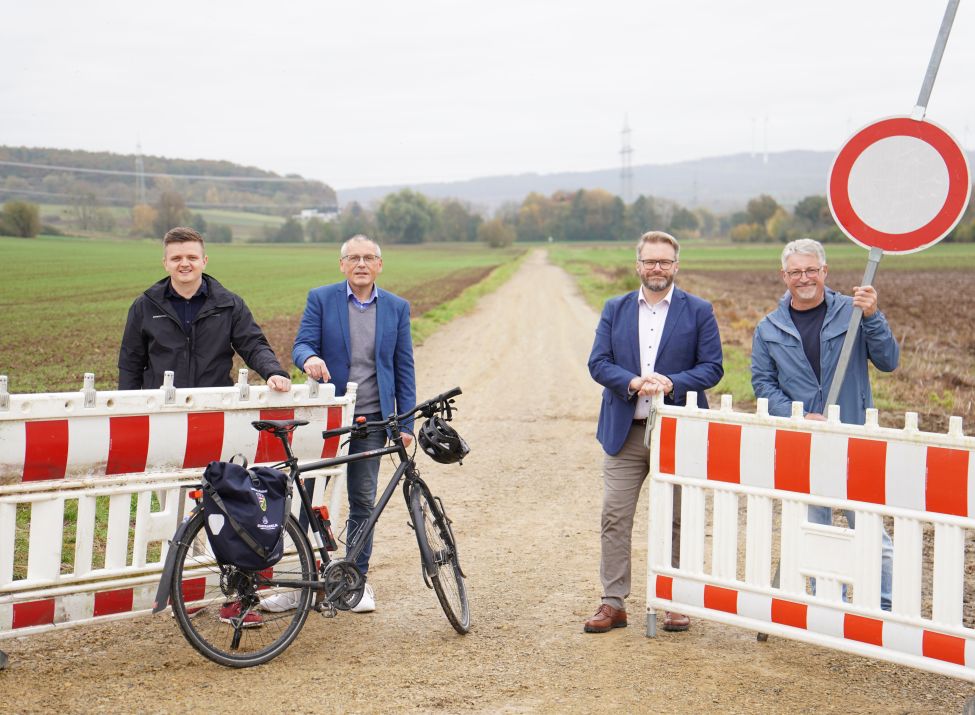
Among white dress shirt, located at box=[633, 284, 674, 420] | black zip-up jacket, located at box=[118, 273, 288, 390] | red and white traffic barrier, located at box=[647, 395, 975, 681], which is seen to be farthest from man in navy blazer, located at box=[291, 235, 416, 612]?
red and white traffic barrier, located at box=[647, 395, 975, 681]

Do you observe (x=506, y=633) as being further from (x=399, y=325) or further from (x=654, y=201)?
(x=654, y=201)

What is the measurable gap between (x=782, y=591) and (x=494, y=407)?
→ 927 cm

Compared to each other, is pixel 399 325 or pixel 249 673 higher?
pixel 399 325

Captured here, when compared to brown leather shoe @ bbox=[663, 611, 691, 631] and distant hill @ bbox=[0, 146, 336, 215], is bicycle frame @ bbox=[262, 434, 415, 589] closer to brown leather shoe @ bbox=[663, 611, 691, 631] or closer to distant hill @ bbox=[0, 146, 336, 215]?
brown leather shoe @ bbox=[663, 611, 691, 631]

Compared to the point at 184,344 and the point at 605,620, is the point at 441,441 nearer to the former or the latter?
the point at 605,620

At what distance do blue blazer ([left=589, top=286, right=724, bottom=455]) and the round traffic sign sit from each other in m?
1.00

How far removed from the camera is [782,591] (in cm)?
485

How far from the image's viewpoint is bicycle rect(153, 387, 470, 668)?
476cm

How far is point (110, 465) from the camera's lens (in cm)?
491

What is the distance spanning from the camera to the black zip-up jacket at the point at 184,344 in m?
5.48

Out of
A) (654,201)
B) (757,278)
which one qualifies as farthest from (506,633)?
(654,201)

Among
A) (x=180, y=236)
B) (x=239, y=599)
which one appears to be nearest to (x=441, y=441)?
(x=239, y=599)

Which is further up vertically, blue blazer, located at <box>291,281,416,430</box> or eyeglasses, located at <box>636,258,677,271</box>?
eyeglasses, located at <box>636,258,677,271</box>

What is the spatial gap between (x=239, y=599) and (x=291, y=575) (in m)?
0.30
